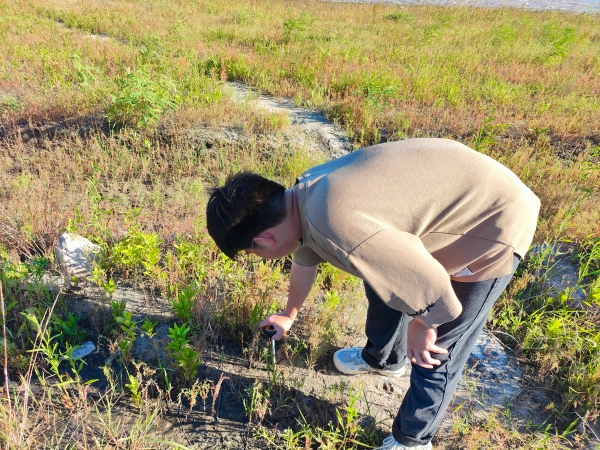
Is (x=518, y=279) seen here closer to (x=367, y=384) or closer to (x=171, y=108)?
(x=367, y=384)

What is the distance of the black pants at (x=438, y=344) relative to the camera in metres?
1.59

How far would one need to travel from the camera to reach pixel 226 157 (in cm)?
450

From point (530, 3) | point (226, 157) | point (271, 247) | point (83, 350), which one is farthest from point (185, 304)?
point (530, 3)

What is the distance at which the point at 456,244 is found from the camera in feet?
4.87

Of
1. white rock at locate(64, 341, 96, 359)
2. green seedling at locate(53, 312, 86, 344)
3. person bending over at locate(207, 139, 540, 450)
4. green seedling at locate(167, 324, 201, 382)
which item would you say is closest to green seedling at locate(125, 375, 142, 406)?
green seedling at locate(167, 324, 201, 382)

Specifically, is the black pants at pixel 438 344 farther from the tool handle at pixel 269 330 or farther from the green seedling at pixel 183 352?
the green seedling at pixel 183 352

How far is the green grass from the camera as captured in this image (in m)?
2.35

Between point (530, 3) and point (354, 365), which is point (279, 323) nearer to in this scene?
point (354, 365)

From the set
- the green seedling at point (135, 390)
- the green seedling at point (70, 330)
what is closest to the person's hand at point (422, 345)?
the green seedling at point (135, 390)

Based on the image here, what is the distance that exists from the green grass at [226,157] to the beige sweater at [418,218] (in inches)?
38.5

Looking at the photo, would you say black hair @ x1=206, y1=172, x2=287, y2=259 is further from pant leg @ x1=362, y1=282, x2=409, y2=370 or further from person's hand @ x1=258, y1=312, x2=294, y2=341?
person's hand @ x1=258, y1=312, x2=294, y2=341

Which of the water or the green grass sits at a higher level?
the water

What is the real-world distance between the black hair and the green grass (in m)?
0.85

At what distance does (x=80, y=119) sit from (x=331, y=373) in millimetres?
4371
